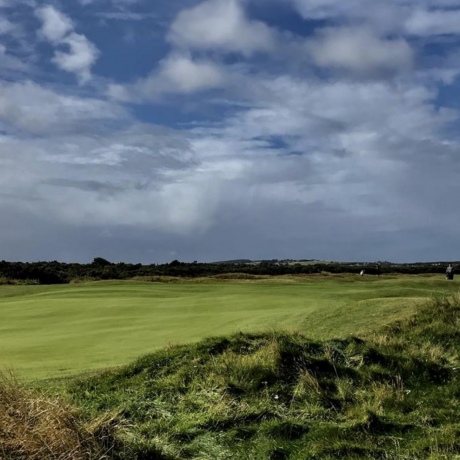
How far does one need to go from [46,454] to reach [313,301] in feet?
56.5

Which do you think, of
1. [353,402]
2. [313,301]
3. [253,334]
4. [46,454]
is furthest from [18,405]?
[313,301]

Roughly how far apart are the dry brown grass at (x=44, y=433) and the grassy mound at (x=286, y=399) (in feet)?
1.19

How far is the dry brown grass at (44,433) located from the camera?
627 centimetres

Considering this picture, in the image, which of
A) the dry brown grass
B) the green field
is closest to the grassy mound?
the dry brown grass

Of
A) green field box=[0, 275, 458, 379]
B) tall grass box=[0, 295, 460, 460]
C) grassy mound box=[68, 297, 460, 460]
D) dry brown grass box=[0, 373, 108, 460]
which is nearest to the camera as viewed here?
dry brown grass box=[0, 373, 108, 460]

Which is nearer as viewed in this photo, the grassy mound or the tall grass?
the tall grass

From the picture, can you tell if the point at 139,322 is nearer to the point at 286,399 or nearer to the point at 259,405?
the point at 286,399

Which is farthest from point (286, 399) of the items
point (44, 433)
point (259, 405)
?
point (44, 433)

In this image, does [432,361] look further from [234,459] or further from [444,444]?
[234,459]

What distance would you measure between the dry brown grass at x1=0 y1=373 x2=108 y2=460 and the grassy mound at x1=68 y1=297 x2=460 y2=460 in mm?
362

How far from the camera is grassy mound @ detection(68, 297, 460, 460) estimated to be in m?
7.16

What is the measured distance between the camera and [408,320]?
13.4 metres

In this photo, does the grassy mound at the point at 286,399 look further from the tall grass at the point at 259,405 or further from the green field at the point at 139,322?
the green field at the point at 139,322

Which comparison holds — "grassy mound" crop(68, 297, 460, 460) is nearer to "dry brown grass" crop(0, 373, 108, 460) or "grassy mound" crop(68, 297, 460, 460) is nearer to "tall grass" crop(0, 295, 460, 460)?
"tall grass" crop(0, 295, 460, 460)
